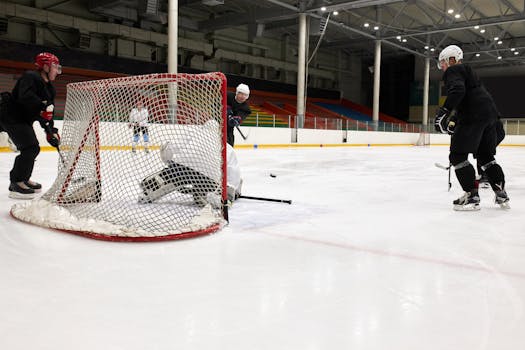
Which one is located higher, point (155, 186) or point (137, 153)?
point (137, 153)

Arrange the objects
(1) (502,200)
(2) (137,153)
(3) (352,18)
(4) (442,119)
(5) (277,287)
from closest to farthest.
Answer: (5) (277,287) → (2) (137,153) → (4) (442,119) → (1) (502,200) → (3) (352,18)

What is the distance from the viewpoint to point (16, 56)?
14.7 metres

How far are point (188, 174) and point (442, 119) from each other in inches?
72.6

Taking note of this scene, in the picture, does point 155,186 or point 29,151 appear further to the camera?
point 29,151

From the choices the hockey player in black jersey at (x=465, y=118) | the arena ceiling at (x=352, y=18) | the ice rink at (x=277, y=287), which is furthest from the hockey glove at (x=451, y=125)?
the arena ceiling at (x=352, y=18)

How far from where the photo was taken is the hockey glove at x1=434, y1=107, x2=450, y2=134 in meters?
3.40

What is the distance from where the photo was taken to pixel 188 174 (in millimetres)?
3203

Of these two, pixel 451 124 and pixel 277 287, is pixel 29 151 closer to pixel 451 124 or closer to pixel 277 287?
pixel 277 287

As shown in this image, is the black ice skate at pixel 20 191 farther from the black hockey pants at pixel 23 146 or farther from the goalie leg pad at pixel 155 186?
the goalie leg pad at pixel 155 186

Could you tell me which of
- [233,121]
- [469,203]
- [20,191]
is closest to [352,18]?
[233,121]

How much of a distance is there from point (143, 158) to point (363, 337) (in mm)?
2100

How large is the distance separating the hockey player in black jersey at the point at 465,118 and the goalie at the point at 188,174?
1642 millimetres

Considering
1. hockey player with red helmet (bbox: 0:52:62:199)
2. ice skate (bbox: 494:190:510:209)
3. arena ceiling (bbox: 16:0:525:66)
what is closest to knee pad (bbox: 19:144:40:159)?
hockey player with red helmet (bbox: 0:52:62:199)

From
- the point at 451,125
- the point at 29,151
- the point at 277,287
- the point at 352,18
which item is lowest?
the point at 277,287
